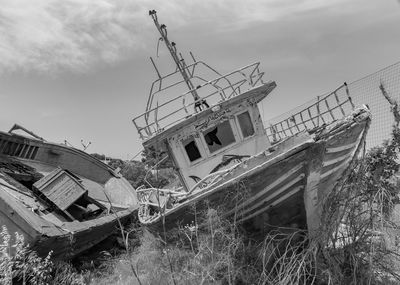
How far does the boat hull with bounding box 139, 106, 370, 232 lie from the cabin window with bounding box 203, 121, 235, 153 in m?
1.95

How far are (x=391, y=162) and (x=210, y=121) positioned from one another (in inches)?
121

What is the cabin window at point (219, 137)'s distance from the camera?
24.4 feet

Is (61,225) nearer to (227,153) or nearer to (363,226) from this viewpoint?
(227,153)

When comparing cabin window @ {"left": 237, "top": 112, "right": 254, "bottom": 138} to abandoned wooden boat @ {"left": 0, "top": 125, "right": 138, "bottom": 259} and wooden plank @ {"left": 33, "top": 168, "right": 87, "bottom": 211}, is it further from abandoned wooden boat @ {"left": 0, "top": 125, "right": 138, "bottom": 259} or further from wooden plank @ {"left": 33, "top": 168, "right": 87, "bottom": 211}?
wooden plank @ {"left": 33, "top": 168, "right": 87, "bottom": 211}

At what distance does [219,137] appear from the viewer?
24.4 feet

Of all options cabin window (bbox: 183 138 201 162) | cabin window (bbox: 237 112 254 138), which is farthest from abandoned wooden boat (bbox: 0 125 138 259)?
cabin window (bbox: 237 112 254 138)

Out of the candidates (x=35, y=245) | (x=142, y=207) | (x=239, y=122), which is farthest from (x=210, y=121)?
(x=35, y=245)

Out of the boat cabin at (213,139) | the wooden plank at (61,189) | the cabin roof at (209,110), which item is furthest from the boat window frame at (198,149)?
the wooden plank at (61,189)

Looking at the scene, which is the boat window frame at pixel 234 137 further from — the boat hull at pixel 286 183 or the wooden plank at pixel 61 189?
the wooden plank at pixel 61 189

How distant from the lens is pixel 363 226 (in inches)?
201

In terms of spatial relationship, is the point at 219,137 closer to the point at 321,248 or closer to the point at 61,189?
the point at 321,248

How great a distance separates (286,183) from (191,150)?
251 centimetres

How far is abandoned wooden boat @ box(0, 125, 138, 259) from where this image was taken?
650 centimetres

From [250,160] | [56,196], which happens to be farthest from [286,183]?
[56,196]
